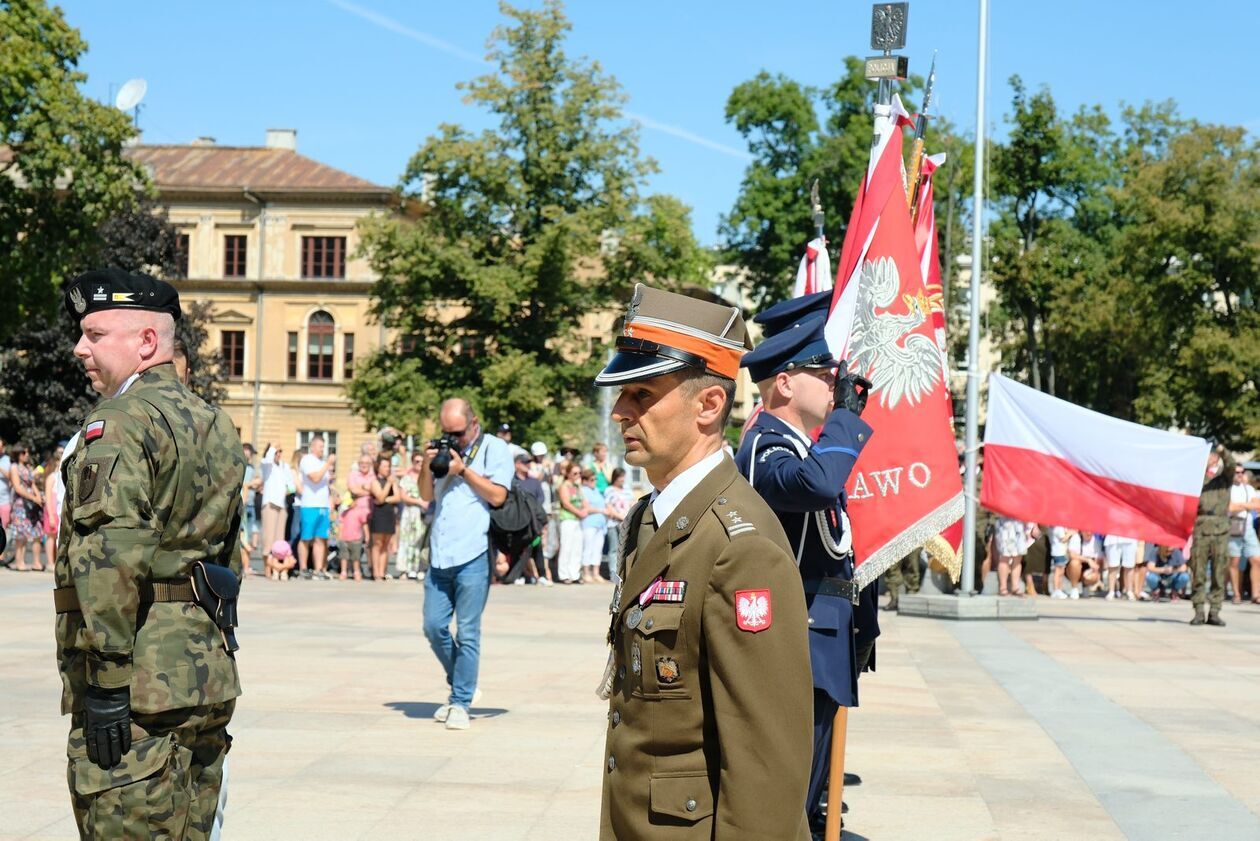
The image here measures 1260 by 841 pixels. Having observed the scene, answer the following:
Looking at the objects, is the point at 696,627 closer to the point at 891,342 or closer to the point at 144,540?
the point at 144,540

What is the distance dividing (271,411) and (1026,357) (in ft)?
105

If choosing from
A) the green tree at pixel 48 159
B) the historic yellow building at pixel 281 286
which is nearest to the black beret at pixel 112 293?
the green tree at pixel 48 159

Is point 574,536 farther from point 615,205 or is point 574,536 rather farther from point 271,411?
point 271,411

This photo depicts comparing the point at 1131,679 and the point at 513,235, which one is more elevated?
the point at 513,235

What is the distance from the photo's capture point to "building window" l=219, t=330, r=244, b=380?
7094 cm

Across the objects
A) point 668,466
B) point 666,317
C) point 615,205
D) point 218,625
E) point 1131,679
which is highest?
point 615,205

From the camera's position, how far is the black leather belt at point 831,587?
567cm

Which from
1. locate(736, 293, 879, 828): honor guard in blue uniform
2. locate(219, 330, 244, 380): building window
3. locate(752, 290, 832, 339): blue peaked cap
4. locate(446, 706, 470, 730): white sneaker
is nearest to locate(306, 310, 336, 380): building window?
locate(219, 330, 244, 380): building window

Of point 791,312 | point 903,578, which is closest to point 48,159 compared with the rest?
point 903,578

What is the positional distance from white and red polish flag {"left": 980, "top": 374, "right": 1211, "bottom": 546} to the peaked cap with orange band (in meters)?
12.0

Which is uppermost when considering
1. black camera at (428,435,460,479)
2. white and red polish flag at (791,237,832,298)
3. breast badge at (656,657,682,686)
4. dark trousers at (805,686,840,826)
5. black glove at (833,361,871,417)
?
white and red polish flag at (791,237,832,298)

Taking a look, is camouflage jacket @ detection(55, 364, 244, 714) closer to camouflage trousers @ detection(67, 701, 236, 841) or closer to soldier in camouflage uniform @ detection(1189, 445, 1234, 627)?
camouflage trousers @ detection(67, 701, 236, 841)

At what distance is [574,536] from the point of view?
25141 mm

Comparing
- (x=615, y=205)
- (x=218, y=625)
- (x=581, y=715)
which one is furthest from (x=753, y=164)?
(x=218, y=625)
